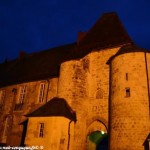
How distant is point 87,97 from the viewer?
1784cm

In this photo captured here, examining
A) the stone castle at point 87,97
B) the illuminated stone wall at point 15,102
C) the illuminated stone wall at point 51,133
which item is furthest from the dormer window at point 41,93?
the illuminated stone wall at point 51,133

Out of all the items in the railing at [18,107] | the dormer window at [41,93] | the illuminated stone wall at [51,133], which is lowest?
the illuminated stone wall at [51,133]

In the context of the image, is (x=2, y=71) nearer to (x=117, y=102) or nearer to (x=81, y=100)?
(x=81, y=100)

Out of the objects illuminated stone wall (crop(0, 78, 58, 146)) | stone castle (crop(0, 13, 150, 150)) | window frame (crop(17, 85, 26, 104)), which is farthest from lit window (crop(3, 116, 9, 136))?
window frame (crop(17, 85, 26, 104))

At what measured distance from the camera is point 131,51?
640 inches

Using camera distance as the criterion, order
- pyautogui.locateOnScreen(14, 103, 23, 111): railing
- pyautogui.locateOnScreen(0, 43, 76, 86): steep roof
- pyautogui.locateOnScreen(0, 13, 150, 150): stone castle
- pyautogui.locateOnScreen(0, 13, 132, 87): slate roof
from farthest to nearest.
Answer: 1. pyautogui.locateOnScreen(0, 43, 76, 86): steep roof
2. pyautogui.locateOnScreen(14, 103, 23, 111): railing
3. pyautogui.locateOnScreen(0, 13, 132, 87): slate roof
4. pyautogui.locateOnScreen(0, 13, 150, 150): stone castle

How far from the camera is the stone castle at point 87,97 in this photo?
1470 centimetres

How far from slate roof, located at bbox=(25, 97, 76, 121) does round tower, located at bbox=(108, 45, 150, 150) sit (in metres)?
3.01

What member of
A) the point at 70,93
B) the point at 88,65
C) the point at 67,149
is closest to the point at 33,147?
the point at 67,149

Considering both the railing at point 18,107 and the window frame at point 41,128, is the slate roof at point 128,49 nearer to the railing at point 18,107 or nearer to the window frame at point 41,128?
the window frame at point 41,128

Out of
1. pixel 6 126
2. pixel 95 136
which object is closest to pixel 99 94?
pixel 95 136

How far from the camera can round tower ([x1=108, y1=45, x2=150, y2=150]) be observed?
14.0 metres

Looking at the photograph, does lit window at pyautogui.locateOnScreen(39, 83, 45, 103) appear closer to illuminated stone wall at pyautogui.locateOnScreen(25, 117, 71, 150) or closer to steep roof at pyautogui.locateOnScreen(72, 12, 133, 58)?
illuminated stone wall at pyautogui.locateOnScreen(25, 117, 71, 150)

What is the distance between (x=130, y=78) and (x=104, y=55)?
390 cm
